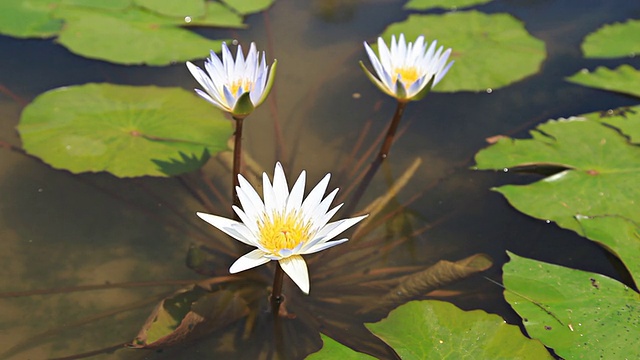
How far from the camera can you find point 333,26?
188 inches

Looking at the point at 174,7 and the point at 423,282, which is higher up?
the point at 174,7

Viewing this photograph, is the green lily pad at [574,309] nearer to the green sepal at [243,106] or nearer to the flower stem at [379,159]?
the flower stem at [379,159]

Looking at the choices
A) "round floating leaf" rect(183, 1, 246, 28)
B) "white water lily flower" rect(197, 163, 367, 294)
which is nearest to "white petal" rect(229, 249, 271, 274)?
"white water lily flower" rect(197, 163, 367, 294)

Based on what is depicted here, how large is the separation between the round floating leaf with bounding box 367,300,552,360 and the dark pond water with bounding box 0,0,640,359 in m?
0.31

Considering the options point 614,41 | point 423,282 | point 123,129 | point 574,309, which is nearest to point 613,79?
point 614,41

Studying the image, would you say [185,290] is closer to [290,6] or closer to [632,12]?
[290,6]

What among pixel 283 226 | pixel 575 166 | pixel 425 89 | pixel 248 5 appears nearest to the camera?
pixel 283 226

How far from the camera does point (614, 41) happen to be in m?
4.56

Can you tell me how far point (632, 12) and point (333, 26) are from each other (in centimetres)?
256

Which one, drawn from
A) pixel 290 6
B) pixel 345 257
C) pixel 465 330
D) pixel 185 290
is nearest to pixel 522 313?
pixel 465 330

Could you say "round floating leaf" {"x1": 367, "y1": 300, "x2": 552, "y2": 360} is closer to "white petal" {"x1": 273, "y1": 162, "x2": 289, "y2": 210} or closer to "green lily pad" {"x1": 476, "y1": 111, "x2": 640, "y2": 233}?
"white petal" {"x1": 273, "y1": 162, "x2": 289, "y2": 210}

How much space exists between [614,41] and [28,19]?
434 cm

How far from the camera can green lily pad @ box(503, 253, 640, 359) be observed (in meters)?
2.49

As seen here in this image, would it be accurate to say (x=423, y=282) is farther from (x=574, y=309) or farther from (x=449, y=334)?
(x=574, y=309)
